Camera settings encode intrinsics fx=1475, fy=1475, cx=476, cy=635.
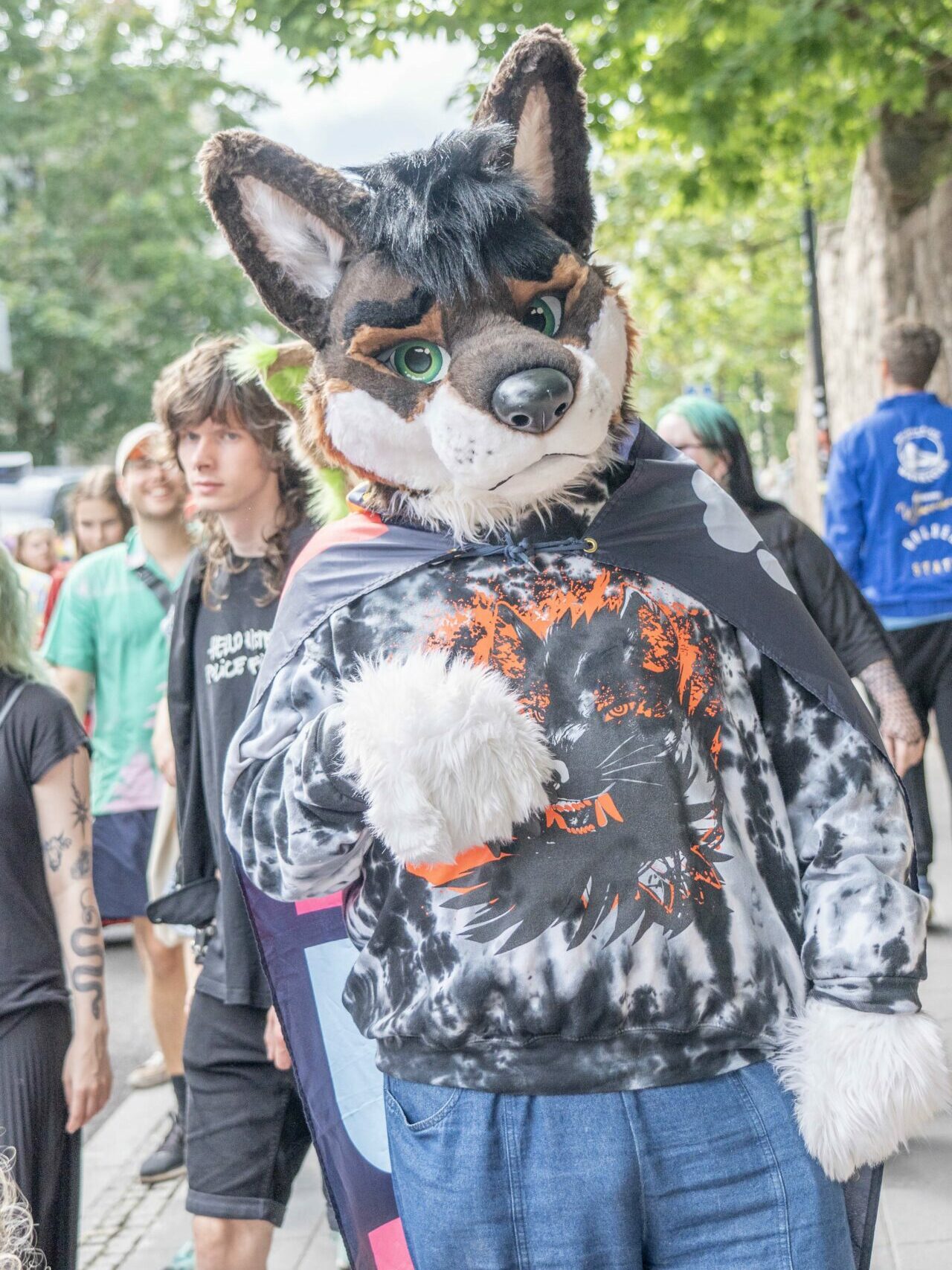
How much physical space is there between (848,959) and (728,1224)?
349 mm

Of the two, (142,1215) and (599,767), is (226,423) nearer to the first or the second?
(599,767)

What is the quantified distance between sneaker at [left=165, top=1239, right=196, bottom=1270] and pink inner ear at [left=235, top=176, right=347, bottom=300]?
2695 mm

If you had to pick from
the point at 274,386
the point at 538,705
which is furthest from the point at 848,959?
the point at 274,386

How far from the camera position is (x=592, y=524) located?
76.5 inches

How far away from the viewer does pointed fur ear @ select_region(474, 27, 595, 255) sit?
202 centimetres

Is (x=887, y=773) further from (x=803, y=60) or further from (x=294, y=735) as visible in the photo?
(x=803, y=60)

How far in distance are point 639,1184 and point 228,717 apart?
169cm

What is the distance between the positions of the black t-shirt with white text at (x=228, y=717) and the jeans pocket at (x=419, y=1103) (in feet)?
4.04

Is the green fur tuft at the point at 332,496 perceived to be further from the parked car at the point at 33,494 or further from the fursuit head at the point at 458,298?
the parked car at the point at 33,494

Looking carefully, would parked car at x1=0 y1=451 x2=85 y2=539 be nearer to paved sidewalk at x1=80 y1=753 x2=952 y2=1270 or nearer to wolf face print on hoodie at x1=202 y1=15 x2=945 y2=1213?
paved sidewalk at x1=80 y1=753 x2=952 y2=1270

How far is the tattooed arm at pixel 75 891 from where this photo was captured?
2936 mm

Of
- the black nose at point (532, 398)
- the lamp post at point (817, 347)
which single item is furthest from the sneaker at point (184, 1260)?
the lamp post at point (817, 347)

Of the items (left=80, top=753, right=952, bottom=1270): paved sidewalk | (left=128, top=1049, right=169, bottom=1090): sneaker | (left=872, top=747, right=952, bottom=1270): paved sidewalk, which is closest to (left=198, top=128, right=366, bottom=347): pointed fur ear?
(left=872, top=747, right=952, bottom=1270): paved sidewalk

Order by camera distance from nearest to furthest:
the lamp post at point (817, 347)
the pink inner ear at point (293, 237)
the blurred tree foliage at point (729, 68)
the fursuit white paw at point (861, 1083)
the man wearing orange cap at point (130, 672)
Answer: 1. the fursuit white paw at point (861, 1083)
2. the pink inner ear at point (293, 237)
3. the man wearing orange cap at point (130, 672)
4. the blurred tree foliage at point (729, 68)
5. the lamp post at point (817, 347)
